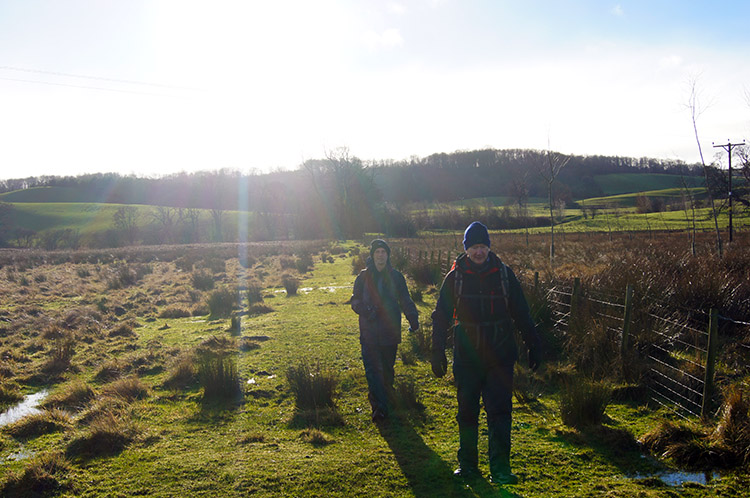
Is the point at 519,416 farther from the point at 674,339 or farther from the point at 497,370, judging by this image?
the point at 674,339

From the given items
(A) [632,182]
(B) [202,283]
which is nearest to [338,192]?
(B) [202,283]

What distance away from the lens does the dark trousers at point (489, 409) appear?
394cm

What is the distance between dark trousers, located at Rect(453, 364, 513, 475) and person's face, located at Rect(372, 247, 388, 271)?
6.26 feet

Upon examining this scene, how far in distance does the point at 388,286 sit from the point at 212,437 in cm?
250

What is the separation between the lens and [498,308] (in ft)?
13.1

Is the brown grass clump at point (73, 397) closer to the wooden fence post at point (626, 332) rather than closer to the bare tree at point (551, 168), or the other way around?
the wooden fence post at point (626, 332)

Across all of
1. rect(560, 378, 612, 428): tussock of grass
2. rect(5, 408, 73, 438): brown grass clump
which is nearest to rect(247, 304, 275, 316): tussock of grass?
rect(5, 408, 73, 438): brown grass clump

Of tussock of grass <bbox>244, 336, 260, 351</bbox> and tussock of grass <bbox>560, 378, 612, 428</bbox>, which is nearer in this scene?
tussock of grass <bbox>560, 378, 612, 428</bbox>

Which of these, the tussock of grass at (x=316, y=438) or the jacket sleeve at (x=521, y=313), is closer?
the jacket sleeve at (x=521, y=313)

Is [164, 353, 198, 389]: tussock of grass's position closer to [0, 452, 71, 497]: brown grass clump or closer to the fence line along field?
the fence line along field

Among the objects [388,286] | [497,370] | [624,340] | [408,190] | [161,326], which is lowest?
[161,326]


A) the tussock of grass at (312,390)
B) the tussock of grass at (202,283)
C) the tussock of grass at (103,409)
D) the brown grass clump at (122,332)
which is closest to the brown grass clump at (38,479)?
the tussock of grass at (103,409)

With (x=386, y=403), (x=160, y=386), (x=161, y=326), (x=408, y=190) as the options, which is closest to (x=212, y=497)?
(x=386, y=403)

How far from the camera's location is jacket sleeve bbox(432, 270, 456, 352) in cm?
423
